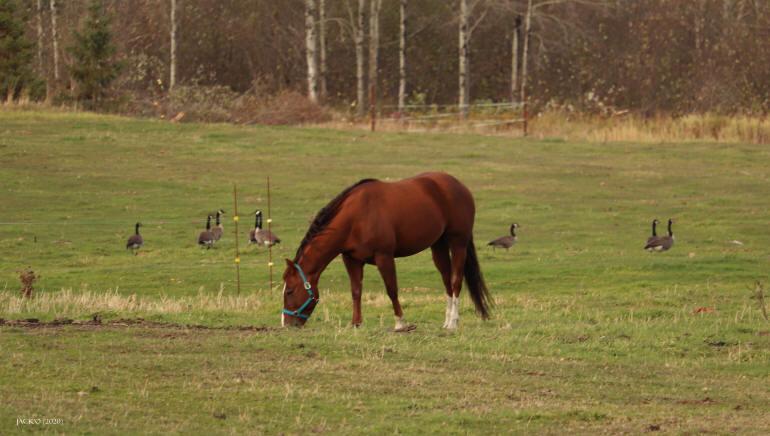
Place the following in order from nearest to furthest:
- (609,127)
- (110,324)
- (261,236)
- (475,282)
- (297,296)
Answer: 1. (110,324)
2. (297,296)
3. (475,282)
4. (261,236)
5. (609,127)

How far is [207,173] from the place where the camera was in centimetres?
4038

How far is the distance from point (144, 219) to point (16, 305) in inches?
588

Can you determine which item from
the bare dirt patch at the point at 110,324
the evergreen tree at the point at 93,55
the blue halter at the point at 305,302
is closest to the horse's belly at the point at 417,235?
the blue halter at the point at 305,302

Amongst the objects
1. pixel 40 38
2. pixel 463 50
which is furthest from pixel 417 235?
pixel 40 38

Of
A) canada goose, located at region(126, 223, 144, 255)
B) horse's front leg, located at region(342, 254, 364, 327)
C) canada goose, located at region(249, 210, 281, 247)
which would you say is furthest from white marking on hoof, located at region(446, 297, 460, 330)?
canada goose, located at region(126, 223, 144, 255)

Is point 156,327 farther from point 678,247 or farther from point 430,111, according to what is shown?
point 430,111

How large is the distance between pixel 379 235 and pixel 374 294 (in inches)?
236

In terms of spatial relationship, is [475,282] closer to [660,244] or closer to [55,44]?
[660,244]

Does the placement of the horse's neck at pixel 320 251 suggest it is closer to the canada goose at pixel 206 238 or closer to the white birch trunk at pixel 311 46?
the canada goose at pixel 206 238

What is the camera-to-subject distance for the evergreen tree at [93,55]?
5050 centimetres

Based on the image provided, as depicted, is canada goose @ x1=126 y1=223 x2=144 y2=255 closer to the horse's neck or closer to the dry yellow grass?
the horse's neck

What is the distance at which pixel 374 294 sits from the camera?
75.7 feet

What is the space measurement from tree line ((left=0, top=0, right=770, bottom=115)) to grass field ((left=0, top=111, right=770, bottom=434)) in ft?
24.7

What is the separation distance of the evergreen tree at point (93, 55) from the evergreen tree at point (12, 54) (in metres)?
1.73
